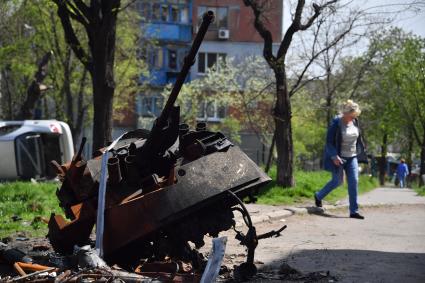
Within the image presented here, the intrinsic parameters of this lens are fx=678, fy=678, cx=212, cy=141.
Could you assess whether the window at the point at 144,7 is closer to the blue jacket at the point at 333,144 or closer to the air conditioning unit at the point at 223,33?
the air conditioning unit at the point at 223,33

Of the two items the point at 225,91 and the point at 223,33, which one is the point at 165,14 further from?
the point at 225,91

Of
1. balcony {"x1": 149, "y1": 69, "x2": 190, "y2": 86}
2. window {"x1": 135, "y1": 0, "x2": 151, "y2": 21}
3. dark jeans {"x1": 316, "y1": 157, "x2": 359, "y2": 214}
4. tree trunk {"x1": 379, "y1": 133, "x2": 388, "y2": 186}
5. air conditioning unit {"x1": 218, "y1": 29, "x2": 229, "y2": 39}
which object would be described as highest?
window {"x1": 135, "y1": 0, "x2": 151, "y2": 21}

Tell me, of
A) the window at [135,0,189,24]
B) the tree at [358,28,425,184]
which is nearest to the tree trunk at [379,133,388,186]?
the tree at [358,28,425,184]

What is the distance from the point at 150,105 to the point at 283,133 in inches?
1468

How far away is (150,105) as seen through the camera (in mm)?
52531

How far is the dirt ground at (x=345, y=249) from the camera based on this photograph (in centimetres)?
632

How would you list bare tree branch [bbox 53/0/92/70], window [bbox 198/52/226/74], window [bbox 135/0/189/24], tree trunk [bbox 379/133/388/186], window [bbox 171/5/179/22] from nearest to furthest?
bare tree branch [bbox 53/0/92/70] → tree trunk [bbox 379/133/388/186] → window [bbox 135/0/189/24] → window [bbox 171/5/179/22] → window [bbox 198/52/226/74]

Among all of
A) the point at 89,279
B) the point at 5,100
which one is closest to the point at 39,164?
the point at 5,100

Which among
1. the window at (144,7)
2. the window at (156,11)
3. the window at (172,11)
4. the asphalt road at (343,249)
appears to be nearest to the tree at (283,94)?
the asphalt road at (343,249)

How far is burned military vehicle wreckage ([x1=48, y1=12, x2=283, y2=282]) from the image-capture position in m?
5.45

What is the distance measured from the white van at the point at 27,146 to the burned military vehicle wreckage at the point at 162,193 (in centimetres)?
2057

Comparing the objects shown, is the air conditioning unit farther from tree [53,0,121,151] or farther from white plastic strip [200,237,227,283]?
white plastic strip [200,237,227,283]

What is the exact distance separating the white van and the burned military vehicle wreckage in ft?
67.5

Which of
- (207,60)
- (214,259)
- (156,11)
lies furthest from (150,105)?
(214,259)
